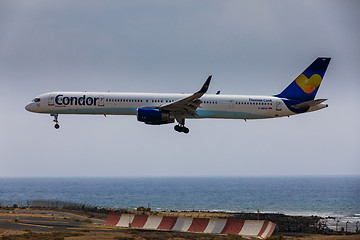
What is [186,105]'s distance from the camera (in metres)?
54.2

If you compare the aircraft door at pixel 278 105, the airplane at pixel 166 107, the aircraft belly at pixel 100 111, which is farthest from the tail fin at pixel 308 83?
the aircraft belly at pixel 100 111

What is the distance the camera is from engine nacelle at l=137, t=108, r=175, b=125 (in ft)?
178

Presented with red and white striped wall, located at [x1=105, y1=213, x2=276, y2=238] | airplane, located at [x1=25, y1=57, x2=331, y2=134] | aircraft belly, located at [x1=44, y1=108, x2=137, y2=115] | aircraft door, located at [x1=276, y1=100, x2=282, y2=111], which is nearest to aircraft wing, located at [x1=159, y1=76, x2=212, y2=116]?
airplane, located at [x1=25, y1=57, x2=331, y2=134]

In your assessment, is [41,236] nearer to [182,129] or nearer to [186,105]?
[186,105]

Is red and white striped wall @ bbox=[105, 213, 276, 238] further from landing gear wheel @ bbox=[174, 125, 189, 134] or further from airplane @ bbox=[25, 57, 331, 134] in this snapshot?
landing gear wheel @ bbox=[174, 125, 189, 134]

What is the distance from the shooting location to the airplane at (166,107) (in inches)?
2181

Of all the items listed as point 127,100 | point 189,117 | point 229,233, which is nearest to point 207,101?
point 189,117

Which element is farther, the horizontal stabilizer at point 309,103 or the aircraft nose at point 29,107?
the aircraft nose at point 29,107

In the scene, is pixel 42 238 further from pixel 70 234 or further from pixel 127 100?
pixel 127 100

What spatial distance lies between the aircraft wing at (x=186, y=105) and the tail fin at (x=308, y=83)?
13.1 metres

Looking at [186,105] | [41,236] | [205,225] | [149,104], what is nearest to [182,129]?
[186,105]

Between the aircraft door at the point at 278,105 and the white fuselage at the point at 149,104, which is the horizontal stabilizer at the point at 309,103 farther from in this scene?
the aircraft door at the point at 278,105

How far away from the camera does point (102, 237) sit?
36.2m

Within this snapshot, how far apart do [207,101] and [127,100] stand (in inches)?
385
